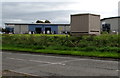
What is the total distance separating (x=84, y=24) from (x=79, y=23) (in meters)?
1.25

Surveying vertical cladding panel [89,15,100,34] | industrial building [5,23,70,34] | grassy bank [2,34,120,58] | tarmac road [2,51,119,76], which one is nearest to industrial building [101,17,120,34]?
industrial building [5,23,70,34]

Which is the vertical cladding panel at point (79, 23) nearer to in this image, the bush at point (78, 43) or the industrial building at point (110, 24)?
the bush at point (78, 43)

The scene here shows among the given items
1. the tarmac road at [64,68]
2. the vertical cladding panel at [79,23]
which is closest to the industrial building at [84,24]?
the vertical cladding panel at [79,23]

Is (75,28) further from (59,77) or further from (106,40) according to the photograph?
(59,77)

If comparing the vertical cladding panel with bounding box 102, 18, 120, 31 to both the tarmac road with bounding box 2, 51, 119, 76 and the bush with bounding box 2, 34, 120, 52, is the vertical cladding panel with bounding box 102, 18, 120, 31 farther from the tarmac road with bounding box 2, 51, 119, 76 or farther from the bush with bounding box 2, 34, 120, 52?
the tarmac road with bounding box 2, 51, 119, 76

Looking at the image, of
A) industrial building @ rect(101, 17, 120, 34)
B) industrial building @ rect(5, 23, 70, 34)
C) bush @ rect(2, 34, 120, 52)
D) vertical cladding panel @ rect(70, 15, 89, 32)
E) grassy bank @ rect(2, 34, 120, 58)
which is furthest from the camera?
industrial building @ rect(5, 23, 70, 34)

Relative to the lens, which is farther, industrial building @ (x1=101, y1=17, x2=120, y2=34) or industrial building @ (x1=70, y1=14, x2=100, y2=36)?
industrial building @ (x1=101, y1=17, x2=120, y2=34)

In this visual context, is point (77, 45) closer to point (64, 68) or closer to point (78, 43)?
point (78, 43)

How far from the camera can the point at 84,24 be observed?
34906 millimetres

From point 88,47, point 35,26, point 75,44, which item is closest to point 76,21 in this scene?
point 75,44

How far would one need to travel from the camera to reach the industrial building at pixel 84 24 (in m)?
34.8

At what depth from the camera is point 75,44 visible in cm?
2523

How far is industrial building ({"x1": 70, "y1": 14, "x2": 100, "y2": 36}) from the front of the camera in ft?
114

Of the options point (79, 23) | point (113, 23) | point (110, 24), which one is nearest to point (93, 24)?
point (79, 23)
